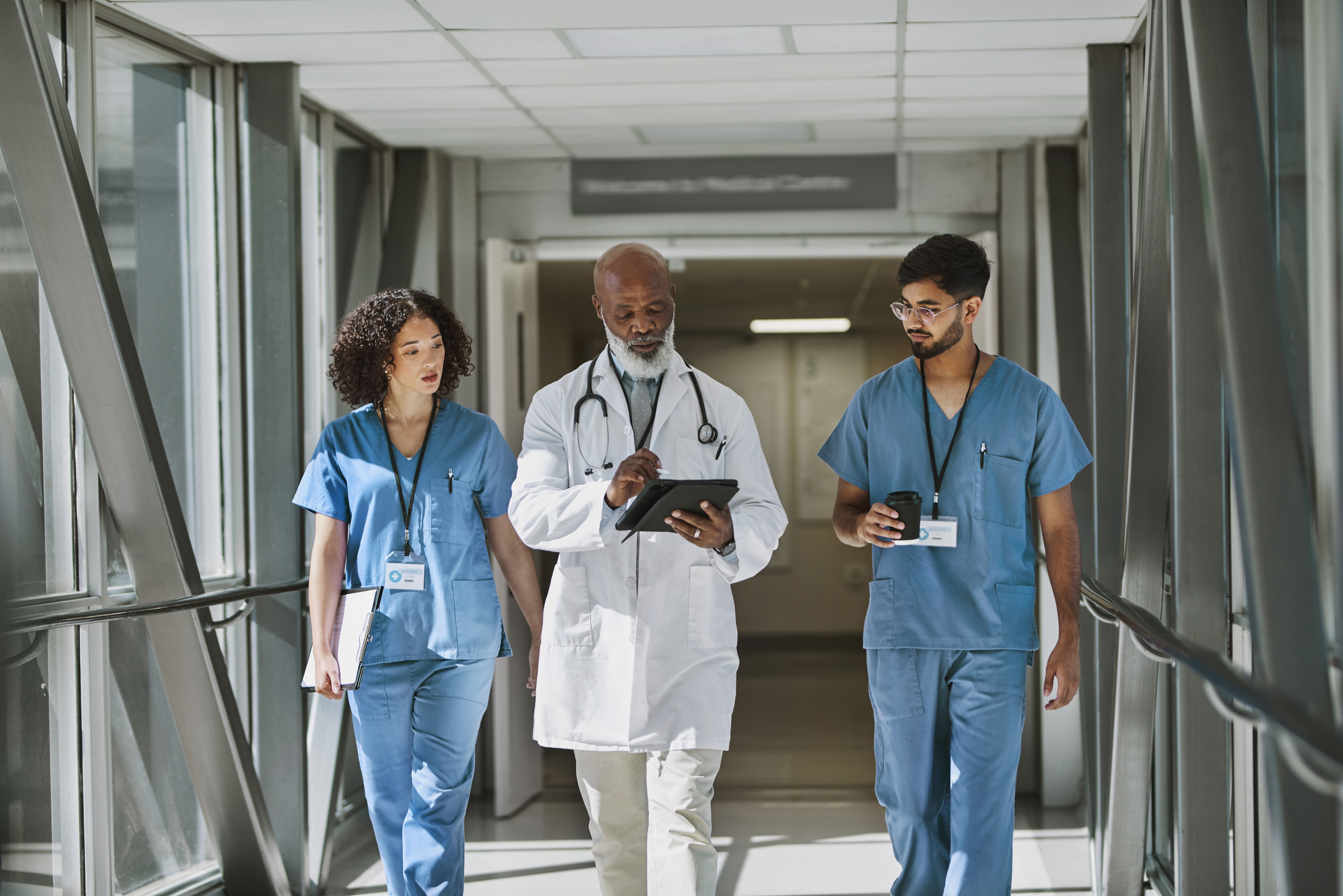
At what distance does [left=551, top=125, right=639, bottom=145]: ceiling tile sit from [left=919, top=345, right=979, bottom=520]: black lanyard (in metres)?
2.41

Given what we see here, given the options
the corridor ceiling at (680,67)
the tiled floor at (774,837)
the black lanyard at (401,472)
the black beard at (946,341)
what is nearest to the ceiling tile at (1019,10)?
the corridor ceiling at (680,67)

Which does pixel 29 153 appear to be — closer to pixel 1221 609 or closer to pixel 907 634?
pixel 907 634

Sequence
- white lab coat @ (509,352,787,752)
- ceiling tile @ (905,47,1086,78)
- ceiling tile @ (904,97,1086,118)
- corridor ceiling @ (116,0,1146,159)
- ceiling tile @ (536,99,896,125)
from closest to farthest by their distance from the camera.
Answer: white lab coat @ (509,352,787,752)
corridor ceiling @ (116,0,1146,159)
ceiling tile @ (905,47,1086,78)
ceiling tile @ (904,97,1086,118)
ceiling tile @ (536,99,896,125)

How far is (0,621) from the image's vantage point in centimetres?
125

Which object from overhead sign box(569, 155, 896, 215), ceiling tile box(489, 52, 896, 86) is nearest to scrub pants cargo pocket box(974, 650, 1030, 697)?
ceiling tile box(489, 52, 896, 86)

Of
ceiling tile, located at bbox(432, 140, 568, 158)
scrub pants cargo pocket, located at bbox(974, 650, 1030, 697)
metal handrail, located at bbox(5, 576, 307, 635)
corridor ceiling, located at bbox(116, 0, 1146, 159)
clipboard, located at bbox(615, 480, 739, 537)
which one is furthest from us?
ceiling tile, located at bbox(432, 140, 568, 158)

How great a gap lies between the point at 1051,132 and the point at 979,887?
3.17 metres

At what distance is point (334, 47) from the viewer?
147 inches

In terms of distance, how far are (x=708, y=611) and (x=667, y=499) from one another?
40cm

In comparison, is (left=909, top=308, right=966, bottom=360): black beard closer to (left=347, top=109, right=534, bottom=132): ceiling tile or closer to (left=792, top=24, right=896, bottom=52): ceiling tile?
(left=792, top=24, right=896, bottom=52): ceiling tile

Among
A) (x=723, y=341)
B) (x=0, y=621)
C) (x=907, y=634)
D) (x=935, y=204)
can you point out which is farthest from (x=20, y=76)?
(x=723, y=341)

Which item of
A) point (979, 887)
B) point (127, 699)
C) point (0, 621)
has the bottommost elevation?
point (979, 887)

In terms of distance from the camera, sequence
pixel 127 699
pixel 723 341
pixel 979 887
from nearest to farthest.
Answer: pixel 979 887 < pixel 127 699 < pixel 723 341

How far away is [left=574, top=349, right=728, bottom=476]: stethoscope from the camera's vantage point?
105 inches
